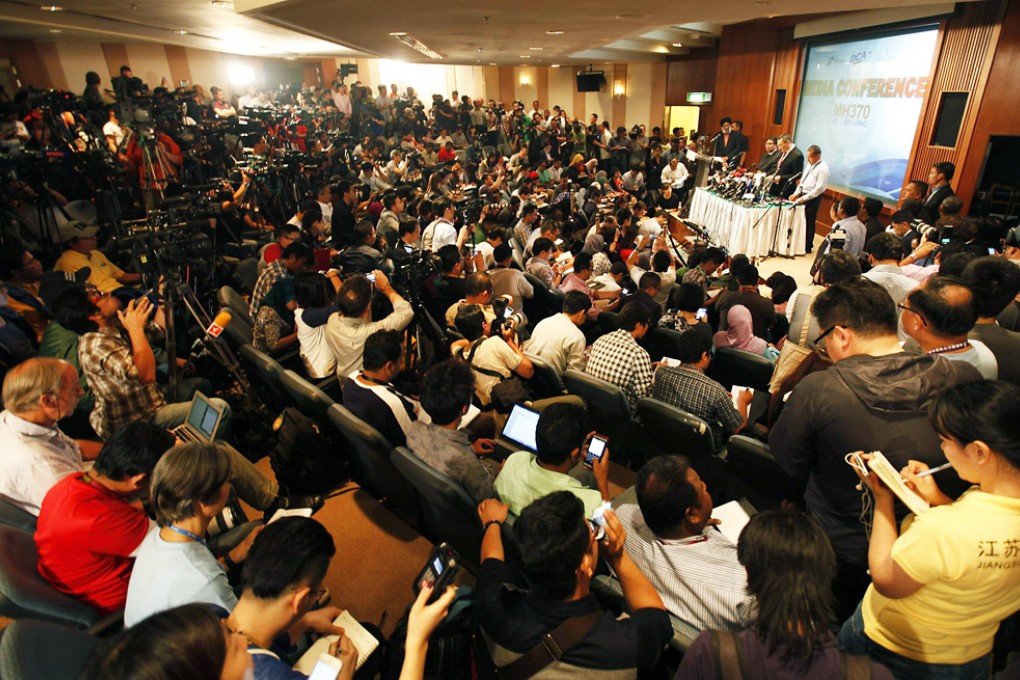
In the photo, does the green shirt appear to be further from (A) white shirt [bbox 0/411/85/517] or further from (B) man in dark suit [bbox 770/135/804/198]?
(B) man in dark suit [bbox 770/135/804/198]

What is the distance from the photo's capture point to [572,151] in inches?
500

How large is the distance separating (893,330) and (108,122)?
12352mm

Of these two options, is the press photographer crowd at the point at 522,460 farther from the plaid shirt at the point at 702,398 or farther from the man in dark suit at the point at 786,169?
the man in dark suit at the point at 786,169

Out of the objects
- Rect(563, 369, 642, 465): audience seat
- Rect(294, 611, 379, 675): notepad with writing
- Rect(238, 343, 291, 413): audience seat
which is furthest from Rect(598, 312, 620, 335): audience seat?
Rect(294, 611, 379, 675): notepad with writing

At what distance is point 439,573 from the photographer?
1.43 meters

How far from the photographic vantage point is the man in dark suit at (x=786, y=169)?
26.7ft

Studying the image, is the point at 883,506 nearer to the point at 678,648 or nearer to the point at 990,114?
the point at 678,648

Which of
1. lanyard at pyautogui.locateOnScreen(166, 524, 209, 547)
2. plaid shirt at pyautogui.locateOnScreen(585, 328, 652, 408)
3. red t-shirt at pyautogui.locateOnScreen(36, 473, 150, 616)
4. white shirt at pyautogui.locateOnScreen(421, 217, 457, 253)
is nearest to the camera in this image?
lanyard at pyautogui.locateOnScreen(166, 524, 209, 547)

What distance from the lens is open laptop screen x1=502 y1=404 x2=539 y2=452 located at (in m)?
2.52

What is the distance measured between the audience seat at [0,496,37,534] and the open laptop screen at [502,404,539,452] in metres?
1.89

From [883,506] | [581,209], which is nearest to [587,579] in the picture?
[883,506]

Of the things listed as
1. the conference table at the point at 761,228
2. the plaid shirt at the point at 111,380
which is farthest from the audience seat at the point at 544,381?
the conference table at the point at 761,228

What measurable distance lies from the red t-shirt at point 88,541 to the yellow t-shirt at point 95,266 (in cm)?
332

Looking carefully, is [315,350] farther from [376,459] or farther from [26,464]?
[26,464]
